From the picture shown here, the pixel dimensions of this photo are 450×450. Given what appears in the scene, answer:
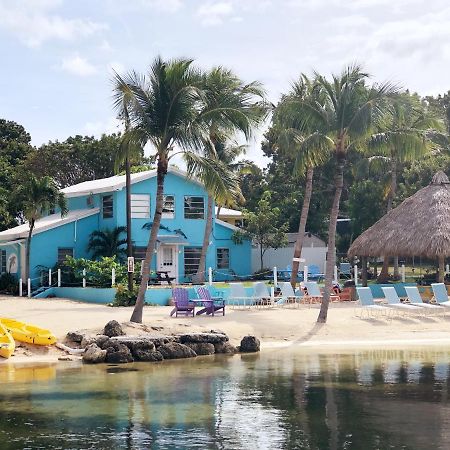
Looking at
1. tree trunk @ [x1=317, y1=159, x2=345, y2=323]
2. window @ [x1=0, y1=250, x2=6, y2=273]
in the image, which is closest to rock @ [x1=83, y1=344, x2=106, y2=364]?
tree trunk @ [x1=317, y1=159, x2=345, y2=323]

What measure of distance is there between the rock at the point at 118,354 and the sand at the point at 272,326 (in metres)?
1.44

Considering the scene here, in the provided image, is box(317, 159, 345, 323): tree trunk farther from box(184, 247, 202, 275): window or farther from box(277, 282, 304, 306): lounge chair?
box(184, 247, 202, 275): window

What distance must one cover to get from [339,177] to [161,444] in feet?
54.6

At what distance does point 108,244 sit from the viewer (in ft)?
126

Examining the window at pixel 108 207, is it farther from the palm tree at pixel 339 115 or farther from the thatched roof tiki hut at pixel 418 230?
the palm tree at pixel 339 115

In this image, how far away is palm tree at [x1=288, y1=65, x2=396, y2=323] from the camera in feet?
84.9

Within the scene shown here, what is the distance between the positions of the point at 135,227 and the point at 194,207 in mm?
3497

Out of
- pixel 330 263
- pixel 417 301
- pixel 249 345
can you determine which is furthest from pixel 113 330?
pixel 417 301

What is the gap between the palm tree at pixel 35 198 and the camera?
36.5 metres

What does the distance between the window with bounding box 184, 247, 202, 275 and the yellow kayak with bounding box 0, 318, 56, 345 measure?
1899cm

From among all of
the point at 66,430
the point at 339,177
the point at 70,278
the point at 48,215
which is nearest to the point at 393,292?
the point at 339,177

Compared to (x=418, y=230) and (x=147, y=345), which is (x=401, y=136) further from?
(x=147, y=345)

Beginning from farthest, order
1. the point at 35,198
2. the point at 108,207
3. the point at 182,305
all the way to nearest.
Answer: the point at 108,207 < the point at 35,198 < the point at 182,305

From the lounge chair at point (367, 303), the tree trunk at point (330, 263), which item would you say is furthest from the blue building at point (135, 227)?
the lounge chair at point (367, 303)
